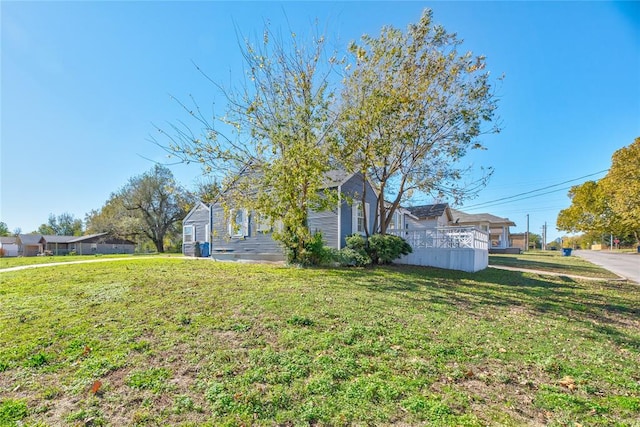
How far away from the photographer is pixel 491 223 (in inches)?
1308

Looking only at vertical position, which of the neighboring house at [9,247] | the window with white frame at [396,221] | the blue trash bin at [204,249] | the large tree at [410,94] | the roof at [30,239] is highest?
the large tree at [410,94]

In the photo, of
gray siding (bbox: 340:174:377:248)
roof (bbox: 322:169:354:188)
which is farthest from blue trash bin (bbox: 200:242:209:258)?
gray siding (bbox: 340:174:377:248)

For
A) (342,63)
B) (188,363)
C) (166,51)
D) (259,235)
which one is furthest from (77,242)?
(188,363)

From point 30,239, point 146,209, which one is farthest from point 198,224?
point 30,239

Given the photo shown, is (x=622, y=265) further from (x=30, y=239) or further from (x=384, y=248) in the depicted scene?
(x=30, y=239)

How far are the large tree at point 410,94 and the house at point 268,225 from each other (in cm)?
228

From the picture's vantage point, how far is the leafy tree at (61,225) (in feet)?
237

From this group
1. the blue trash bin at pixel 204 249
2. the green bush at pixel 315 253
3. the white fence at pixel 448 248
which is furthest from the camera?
the blue trash bin at pixel 204 249

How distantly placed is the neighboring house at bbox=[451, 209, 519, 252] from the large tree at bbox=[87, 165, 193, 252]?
3420 centimetres

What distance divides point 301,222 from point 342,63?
6.20 m

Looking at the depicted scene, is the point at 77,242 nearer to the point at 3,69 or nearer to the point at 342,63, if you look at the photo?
the point at 3,69

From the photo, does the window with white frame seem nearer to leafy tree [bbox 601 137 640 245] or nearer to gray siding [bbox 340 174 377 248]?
gray siding [bbox 340 174 377 248]

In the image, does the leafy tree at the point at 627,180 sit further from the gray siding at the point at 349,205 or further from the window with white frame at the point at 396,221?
the gray siding at the point at 349,205

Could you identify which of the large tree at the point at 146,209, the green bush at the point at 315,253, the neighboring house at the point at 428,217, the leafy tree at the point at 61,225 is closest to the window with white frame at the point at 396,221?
the neighboring house at the point at 428,217
